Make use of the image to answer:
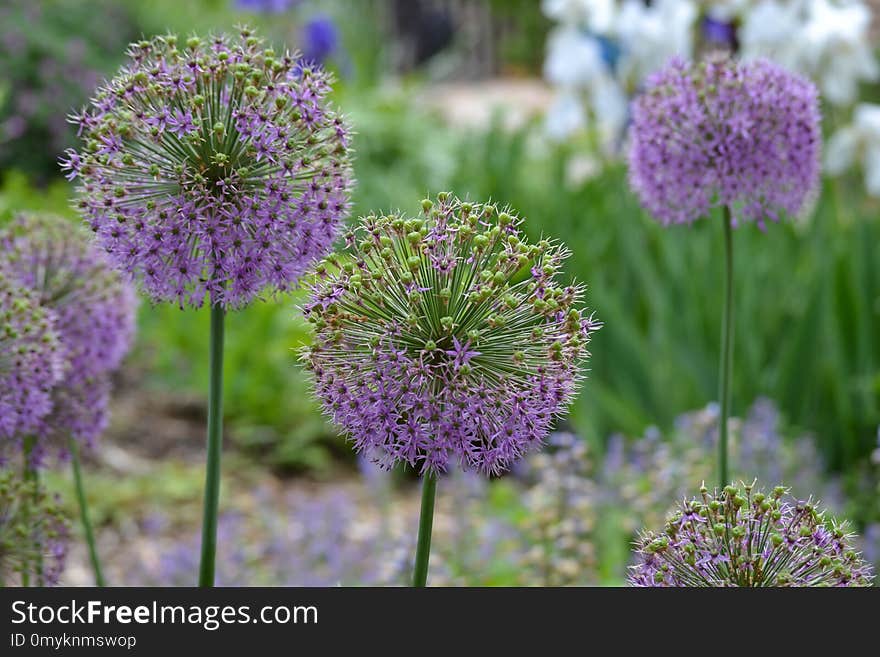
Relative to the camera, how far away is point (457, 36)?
61.1 ft

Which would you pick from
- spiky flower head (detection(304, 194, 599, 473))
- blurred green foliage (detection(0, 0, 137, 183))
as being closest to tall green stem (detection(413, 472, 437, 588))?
spiky flower head (detection(304, 194, 599, 473))

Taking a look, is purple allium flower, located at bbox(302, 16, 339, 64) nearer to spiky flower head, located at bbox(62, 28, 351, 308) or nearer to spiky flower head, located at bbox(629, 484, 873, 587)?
spiky flower head, located at bbox(62, 28, 351, 308)

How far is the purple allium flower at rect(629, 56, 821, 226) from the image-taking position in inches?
71.2

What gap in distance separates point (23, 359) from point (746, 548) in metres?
0.97

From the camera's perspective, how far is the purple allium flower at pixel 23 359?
4.80 ft

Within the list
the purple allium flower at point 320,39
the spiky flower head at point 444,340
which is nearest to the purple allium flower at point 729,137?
the spiky flower head at point 444,340

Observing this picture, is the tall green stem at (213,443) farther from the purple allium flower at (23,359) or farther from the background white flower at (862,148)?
the background white flower at (862,148)

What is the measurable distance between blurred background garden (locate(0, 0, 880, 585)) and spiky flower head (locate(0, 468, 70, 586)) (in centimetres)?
112

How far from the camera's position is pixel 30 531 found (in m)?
1.54

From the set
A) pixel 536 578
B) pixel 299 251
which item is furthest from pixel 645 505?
pixel 299 251

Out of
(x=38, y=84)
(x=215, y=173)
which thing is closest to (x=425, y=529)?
(x=215, y=173)

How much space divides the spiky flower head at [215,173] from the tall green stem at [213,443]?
52mm

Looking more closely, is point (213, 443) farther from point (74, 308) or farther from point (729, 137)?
point (729, 137)

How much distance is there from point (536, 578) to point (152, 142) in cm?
222
